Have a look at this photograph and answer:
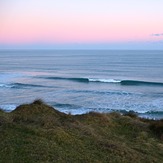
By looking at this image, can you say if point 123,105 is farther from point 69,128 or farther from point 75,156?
point 75,156

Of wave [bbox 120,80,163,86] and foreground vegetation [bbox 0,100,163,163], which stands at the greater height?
foreground vegetation [bbox 0,100,163,163]

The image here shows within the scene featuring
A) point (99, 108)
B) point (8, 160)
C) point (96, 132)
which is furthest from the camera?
point (99, 108)

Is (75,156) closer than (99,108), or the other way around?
(75,156)

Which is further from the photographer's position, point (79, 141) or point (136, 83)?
point (136, 83)

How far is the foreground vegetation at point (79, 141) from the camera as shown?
35.2 ft

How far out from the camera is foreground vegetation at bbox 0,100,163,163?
1073cm

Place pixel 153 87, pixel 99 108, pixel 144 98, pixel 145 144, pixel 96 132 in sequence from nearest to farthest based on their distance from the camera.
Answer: pixel 145 144 < pixel 96 132 < pixel 99 108 < pixel 144 98 < pixel 153 87

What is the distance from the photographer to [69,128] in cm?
1417

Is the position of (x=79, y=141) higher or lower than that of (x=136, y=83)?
higher

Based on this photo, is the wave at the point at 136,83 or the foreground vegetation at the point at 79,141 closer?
the foreground vegetation at the point at 79,141

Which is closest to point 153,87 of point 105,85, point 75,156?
point 105,85

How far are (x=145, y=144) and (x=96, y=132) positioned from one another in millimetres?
2433

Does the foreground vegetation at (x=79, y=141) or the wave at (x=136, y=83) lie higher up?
the foreground vegetation at (x=79, y=141)

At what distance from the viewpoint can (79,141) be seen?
12398 mm
